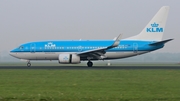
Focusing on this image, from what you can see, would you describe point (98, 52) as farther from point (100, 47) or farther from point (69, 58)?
point (69, 58)

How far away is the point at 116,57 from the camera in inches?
1661

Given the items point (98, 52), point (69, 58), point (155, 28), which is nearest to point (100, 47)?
point (98, 52)

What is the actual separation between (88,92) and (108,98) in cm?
192

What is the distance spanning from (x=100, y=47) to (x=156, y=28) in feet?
24.5

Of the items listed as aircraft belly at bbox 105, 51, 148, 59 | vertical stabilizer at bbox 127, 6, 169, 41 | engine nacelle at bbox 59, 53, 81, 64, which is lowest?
engine nacelle at bbox 59, 53, 81, 64

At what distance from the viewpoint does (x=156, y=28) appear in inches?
1704

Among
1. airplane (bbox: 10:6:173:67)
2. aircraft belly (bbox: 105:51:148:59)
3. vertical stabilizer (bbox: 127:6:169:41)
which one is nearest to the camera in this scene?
airplane (bbox: 10:6:173:67)

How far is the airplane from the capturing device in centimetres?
4125

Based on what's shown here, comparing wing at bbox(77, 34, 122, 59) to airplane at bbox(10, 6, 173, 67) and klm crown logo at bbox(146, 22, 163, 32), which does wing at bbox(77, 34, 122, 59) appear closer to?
airplane at bbox(10, 6, 173, 67)

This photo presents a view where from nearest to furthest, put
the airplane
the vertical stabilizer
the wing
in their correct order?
the wing → the airplane → the vertical stabilizer

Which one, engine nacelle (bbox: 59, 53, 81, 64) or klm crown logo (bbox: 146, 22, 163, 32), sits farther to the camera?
klm crown logo (bbox: 146, 22, 163, 32)

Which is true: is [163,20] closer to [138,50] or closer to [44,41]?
[138,50]

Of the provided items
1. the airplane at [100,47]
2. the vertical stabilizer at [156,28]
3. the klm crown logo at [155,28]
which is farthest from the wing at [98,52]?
the klm crown logo at [155,28]

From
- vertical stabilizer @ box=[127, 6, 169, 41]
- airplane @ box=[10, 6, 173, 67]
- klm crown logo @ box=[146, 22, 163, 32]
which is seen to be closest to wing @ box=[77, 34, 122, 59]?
airplane @ box=[10, 6, 173, 67]
